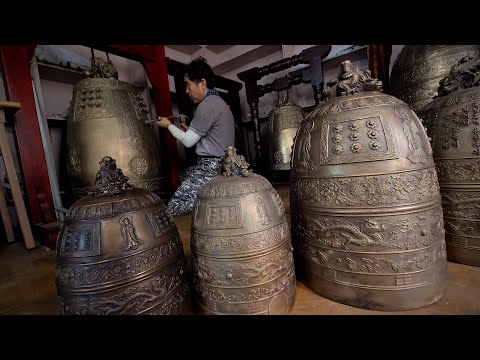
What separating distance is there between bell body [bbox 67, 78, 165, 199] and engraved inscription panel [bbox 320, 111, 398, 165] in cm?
138

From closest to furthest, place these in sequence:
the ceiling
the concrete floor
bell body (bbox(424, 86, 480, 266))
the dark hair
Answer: the concrete floor < bell body (bbox(424, 86, 480, 266)) < the dark hair < the ceiling

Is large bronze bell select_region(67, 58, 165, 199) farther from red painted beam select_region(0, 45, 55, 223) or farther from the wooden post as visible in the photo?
the wooden post

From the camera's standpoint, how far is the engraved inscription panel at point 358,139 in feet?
3.20

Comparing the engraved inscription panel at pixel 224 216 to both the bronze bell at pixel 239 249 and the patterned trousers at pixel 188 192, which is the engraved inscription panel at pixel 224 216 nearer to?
the bronze bell at pixel 239 249

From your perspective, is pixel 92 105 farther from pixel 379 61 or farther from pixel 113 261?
pixel 379 61

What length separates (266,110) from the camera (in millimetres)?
4254

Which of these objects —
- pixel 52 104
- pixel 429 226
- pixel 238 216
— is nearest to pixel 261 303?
pixel 238 216

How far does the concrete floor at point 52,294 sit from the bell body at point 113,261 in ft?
1.79

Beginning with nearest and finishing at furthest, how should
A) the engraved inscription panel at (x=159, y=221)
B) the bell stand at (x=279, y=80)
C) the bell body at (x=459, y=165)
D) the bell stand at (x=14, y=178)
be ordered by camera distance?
the engraved inscription panel at (x=159, y=221) < the bell body at (x=459, y=165) < the bell stand at (x=14, y=178) < the bell stand at (x=279, y=80)

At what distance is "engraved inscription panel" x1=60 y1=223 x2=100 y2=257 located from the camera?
2.64ft

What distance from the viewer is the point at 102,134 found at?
1699 mm

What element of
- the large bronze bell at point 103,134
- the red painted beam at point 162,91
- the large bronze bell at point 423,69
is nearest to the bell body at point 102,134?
the large bronze bell at point 103,134

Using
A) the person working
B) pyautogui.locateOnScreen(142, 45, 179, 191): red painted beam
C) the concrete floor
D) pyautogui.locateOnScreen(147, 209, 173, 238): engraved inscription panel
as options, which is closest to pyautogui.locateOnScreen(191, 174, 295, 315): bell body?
pyautogui.locateOnScreen(147, 209, 173, 238): engraved inscription panel

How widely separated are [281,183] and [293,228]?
2.02m
